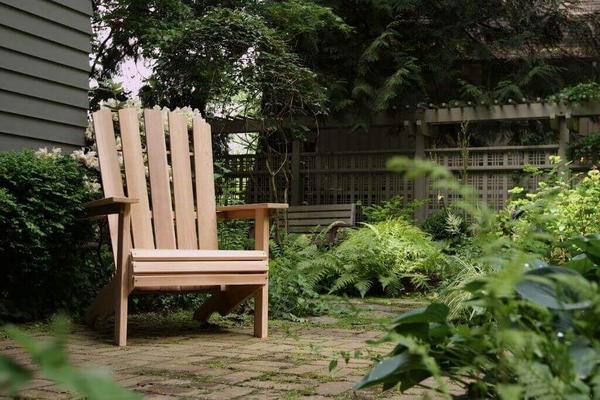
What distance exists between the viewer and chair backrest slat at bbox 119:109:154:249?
3.85 metres

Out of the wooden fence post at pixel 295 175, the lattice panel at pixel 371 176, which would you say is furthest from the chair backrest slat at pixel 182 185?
the wooden fence post at pixel 295 175

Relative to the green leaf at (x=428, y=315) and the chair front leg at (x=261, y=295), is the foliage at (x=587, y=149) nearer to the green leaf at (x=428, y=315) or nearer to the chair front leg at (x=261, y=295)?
the chair front leg at (x=261, y=295)

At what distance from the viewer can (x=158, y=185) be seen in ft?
13.1

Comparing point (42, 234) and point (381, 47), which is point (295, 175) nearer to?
point (381, 47)

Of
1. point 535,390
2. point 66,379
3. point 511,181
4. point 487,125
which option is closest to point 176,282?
point 535,390

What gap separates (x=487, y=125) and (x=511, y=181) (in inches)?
60.5

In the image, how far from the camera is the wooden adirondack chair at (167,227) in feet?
11.2

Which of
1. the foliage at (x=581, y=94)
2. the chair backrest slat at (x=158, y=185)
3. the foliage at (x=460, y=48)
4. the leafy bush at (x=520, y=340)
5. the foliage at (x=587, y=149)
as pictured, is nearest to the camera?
the leafy bush at (x=520, y=340)

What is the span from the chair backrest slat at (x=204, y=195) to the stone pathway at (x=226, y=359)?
20.5 inches

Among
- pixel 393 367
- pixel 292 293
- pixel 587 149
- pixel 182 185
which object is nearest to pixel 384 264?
pixel 292 293

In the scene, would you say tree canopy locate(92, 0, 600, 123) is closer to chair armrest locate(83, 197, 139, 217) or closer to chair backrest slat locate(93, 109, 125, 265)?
chair backrest slat locate(93, 109, 125, 265)

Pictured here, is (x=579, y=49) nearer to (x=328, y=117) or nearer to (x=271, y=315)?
(x=328, y=117)

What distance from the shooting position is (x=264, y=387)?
2406 mm

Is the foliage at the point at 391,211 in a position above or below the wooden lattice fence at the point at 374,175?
below
